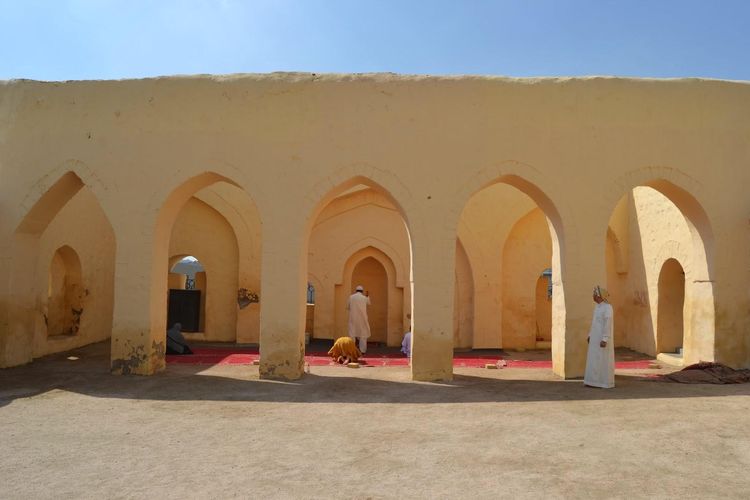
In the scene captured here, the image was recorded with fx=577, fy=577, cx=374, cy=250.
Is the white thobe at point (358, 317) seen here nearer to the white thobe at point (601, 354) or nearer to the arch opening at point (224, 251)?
the arch opening at point (224, 251)

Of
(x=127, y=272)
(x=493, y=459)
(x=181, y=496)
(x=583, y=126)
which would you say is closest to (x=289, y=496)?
(x=181, y=496)

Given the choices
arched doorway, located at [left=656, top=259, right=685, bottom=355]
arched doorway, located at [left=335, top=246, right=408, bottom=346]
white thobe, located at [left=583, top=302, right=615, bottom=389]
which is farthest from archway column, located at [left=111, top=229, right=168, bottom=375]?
arched doorway, located at [left=656, top=259, right=685, bottom=355]

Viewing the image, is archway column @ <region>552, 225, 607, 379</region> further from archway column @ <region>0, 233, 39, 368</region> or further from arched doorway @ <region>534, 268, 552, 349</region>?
archway column @ <region>0, 233, 39, 368</region>

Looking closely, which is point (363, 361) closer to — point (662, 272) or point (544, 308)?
point (662, 272)

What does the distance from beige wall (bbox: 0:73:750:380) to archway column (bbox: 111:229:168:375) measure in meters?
0.02

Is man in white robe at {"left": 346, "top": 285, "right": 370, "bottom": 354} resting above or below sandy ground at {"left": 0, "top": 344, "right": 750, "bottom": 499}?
above

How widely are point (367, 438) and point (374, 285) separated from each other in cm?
1004

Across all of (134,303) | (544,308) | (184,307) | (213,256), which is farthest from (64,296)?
(544,308)

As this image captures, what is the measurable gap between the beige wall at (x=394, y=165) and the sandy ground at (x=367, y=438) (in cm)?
105

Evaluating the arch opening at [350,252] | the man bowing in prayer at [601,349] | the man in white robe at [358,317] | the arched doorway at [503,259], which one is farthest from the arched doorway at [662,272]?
the man in white robe at [358,317]

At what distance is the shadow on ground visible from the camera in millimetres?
6539

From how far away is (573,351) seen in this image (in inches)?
305

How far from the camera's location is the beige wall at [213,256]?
1298 cm

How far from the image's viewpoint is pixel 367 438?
4.86 meters
